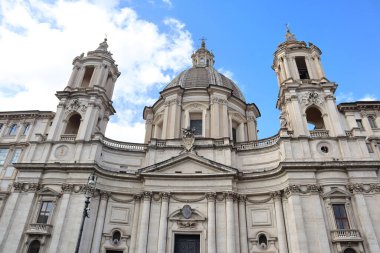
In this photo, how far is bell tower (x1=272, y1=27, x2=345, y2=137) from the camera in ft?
79.9

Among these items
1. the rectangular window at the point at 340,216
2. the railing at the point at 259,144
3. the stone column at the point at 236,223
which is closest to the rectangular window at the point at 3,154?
the stone column at the point at 236,223

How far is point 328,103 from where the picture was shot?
2520 centimetres

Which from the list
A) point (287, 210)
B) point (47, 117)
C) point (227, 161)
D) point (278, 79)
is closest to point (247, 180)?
point (227, 161)

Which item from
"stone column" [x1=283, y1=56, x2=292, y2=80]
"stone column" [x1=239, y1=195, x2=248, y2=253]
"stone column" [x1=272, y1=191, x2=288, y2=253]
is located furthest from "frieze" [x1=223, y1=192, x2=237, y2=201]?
"stone column" [x1=283, y1=56, x2=292, y2=80]

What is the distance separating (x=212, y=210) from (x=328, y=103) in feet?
43.3

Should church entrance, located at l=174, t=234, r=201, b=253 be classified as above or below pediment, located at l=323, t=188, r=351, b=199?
below

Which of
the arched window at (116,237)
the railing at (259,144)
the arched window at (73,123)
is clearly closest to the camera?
the arched window at (116,237)

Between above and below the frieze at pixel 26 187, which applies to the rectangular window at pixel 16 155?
above

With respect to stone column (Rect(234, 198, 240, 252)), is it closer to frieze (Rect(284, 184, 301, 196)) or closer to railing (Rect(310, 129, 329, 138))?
frieze (Rect(284, 184, 301, 196))

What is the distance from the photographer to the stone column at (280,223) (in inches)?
790

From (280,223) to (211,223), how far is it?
4801 millimetres

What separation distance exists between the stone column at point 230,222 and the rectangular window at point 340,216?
22.5 feet

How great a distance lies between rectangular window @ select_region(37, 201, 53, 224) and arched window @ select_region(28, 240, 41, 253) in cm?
144

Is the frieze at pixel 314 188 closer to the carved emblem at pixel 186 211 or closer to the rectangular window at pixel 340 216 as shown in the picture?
the rectangular window at pixel 340 216
